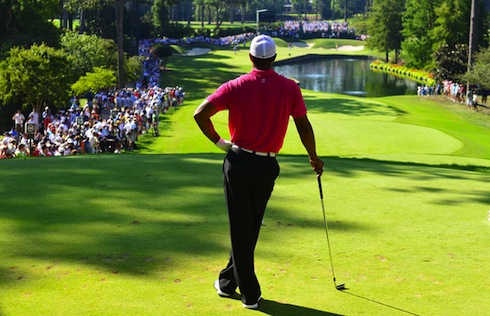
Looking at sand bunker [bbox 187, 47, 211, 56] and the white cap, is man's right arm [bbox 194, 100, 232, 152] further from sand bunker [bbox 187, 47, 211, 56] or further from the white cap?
sand bunker [bbox 187, 47, 211, 56]

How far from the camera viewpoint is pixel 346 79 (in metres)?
82.7

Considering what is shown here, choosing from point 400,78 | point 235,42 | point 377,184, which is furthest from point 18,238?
point 235,42

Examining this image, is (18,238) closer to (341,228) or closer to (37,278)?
(37,278)

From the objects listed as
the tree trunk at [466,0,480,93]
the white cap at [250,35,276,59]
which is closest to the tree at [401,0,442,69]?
the tree trunk at [466,0,480,93]

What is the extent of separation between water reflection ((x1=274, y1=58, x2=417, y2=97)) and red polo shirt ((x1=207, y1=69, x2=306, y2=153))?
208 feet

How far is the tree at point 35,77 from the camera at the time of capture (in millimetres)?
34469

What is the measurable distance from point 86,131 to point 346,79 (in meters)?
60.1

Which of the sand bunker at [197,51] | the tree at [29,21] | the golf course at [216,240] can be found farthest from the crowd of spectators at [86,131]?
the sand bunker at [197,51]

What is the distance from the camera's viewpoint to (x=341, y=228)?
7480 millimetres

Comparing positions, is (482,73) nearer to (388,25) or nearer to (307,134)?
(307,134)

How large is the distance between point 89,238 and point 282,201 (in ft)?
9.03

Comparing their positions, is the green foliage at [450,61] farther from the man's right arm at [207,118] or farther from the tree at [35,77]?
the man's right arm at [207,118]

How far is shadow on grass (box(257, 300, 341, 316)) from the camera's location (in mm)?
5262

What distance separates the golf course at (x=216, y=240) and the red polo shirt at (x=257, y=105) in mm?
1287
